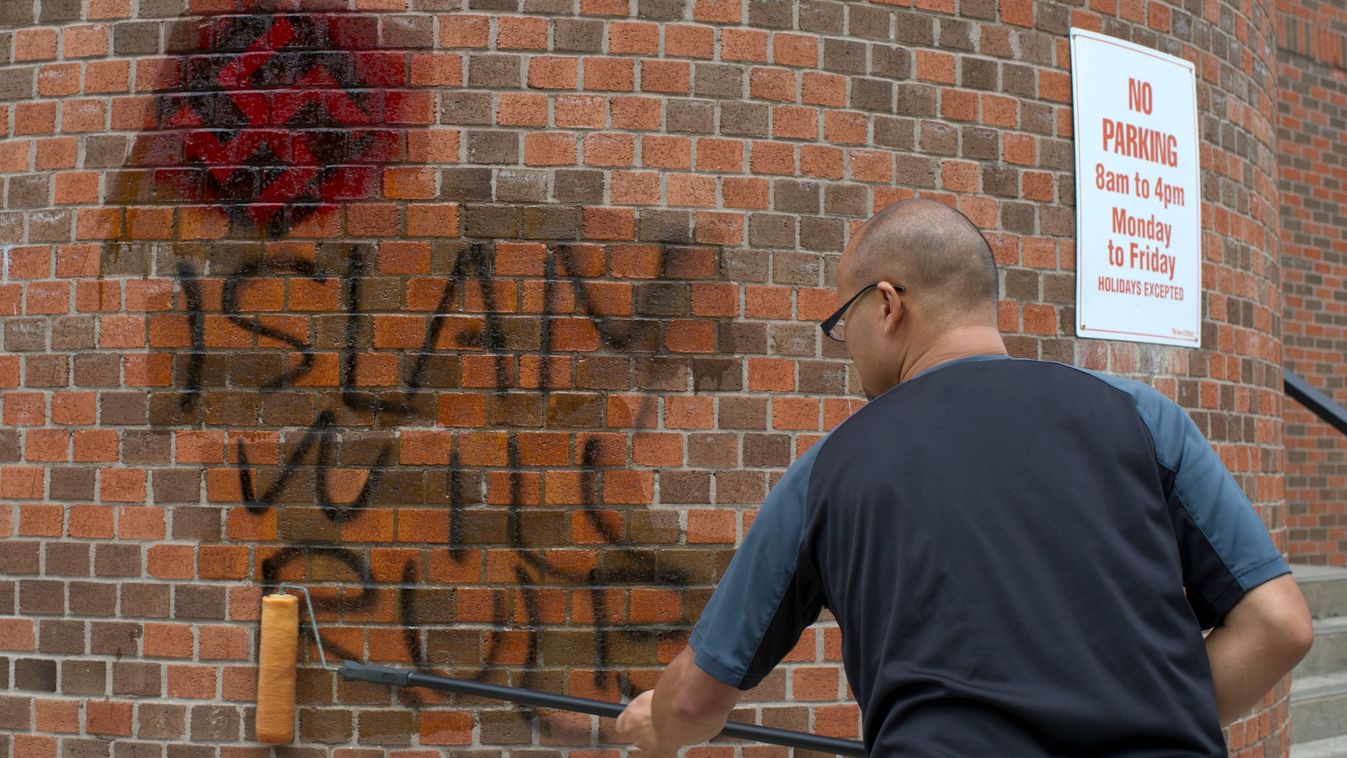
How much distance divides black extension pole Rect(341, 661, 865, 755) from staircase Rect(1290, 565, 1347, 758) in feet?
10.5

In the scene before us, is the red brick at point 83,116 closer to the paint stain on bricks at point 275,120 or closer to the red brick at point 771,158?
the paint stain on bricks at point 275,120

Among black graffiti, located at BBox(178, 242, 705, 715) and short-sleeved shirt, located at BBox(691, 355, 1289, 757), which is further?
black graffiti, located at BBox(178, 242, 705, 715)

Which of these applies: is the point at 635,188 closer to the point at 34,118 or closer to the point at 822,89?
the point at 822,89

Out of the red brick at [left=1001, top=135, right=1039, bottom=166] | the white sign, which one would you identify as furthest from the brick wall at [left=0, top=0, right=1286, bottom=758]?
the white sign

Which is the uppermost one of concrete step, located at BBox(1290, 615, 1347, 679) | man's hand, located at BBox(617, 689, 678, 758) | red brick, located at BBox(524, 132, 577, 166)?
red brick, located at BBox(524, 132, 577, 166)

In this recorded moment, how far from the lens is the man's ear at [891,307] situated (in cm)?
213

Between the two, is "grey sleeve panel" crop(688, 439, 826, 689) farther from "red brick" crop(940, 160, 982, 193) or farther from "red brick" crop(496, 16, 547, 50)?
"red brick" crop(940, 160, 982, 193)

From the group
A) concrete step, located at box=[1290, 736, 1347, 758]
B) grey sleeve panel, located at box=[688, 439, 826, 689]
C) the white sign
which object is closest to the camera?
grey sleeve panel, located at box=[688, 439, 826, 689]

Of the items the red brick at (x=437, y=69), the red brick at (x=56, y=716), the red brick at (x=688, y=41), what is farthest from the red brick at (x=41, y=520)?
the red brick at (x=688, y=41)

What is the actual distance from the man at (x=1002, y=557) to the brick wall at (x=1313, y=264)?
6858 mm

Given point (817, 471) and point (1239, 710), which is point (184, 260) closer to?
point (817, 471)

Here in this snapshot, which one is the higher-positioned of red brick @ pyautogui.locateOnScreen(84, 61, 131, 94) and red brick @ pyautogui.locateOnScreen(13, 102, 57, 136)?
red brick @ pyautogui.locateOnScreen(84, 61, 131, 94)

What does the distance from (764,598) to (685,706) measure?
11.1 inches

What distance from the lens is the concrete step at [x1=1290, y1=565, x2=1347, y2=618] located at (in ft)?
21.5
